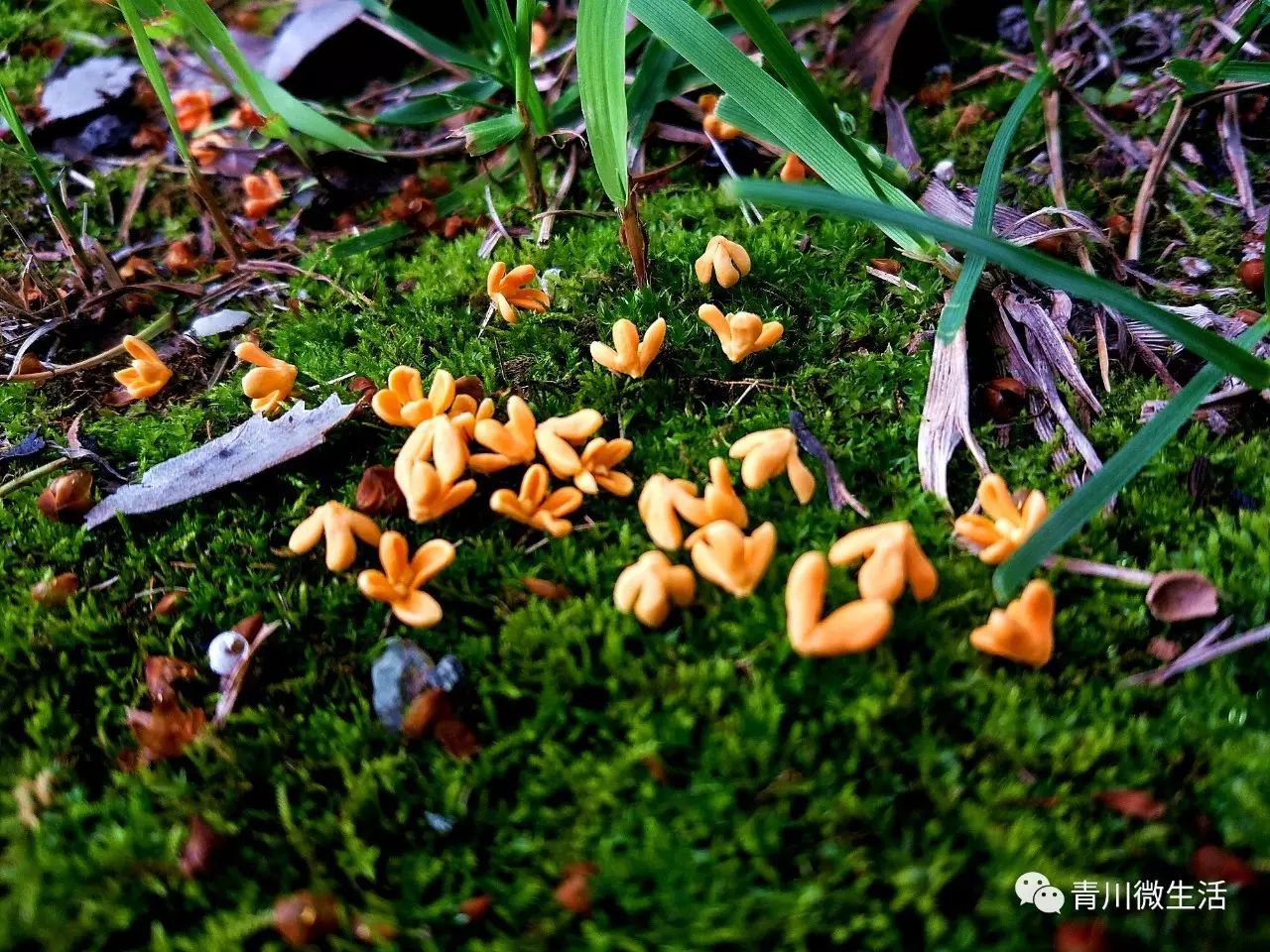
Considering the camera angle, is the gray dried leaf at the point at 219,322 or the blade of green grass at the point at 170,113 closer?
the blade of green grass at the point at 170,113

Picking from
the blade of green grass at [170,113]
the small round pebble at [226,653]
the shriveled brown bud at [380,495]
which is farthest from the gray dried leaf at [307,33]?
the small round pebble at [226,653]

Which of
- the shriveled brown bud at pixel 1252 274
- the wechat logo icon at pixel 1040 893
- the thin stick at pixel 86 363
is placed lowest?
the wechat logo icon at pixel 1040 893

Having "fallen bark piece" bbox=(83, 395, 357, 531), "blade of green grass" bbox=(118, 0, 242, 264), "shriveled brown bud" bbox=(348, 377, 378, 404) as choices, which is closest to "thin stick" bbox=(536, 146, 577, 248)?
"shriveled brown bud" bbox=(348, 377, 378, 404)

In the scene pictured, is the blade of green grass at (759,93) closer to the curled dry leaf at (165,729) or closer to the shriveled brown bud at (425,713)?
the shriveled brown bud at (425,713)

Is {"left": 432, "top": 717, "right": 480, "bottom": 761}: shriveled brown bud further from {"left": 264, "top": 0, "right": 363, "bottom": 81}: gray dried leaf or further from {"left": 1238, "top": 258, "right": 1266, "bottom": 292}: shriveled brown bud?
{"left": 264, "top": 0, "right": 363, "bottom": 81}: gray dried leaf

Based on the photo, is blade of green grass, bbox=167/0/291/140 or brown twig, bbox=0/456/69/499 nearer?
brown twig, bbox=0/456/69/499

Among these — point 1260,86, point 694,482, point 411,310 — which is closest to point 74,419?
point 411,310

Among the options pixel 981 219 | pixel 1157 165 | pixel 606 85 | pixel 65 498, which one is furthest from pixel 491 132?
pixel 1157 165
